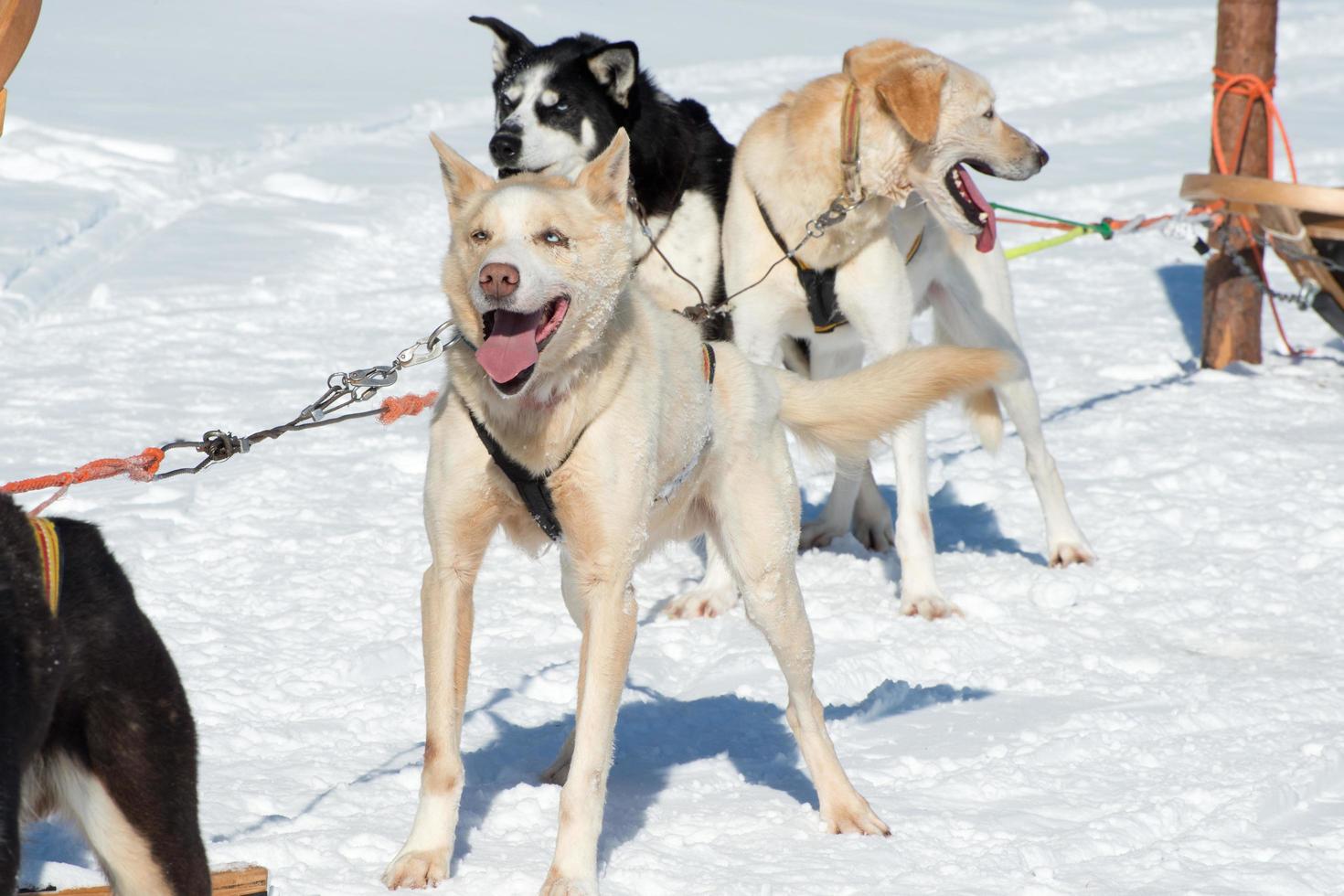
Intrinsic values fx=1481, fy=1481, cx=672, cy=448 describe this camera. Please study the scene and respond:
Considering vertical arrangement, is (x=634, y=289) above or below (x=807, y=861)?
above

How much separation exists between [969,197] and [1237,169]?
3446 mm

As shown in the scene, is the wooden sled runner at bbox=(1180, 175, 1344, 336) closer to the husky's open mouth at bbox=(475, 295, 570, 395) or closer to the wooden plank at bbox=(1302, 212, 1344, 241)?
the wooden plank at bbox=(1302, 212, 1344, 241)

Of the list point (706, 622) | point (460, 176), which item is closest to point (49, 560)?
point (460, 176)

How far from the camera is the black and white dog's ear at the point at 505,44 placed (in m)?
5.01

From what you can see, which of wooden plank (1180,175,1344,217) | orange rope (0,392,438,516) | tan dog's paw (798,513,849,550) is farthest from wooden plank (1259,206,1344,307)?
orange rope (0,392,438,516)

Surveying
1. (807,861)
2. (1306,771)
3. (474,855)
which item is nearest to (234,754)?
(474,855)

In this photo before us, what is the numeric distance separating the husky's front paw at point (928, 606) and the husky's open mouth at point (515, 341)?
2273mm

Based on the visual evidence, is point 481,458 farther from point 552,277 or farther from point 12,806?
point 12,806

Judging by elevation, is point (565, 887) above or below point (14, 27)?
below

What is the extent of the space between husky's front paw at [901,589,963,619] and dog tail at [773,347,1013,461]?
4.33ft

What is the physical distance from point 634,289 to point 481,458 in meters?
0.51

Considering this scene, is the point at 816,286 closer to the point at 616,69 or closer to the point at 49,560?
the point at 616,69

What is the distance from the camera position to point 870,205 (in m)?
4.61

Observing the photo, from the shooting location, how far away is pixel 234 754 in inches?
129
